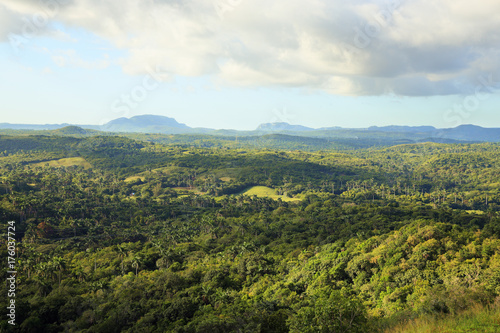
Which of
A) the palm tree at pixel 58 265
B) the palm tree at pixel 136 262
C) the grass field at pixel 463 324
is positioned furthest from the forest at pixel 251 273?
the palm tree at pixel 136 262

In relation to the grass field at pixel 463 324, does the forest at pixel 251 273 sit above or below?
below

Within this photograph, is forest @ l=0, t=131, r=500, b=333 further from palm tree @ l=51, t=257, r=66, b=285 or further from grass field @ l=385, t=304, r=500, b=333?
palm tree @ l=51, t=257, r=66, b=285

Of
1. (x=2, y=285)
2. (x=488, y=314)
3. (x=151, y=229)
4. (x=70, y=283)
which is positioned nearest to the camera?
(x=488, y=314)

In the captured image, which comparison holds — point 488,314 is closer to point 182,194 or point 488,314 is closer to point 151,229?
point 151,229

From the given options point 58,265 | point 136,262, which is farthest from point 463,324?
point 58,265

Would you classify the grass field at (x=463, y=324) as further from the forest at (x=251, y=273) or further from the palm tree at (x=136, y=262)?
the palm tree at (x=136, y=262)

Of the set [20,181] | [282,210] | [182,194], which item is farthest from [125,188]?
[282,210]

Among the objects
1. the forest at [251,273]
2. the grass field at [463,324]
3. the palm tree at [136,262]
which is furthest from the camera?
the palm tree at [136,262]

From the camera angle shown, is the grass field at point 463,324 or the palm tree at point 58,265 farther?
the palm tree at point 58,265

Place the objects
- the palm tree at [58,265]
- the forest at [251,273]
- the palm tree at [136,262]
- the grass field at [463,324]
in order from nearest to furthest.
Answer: the grass field at [463,324]
the forest at [251,273]
the palm tree at [58,265]
the palm tree at [136,262]

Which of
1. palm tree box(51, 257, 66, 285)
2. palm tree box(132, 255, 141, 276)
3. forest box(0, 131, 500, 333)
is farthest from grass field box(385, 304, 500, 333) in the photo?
palm tree box(51, 257, 66, 285)

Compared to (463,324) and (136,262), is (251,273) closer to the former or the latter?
(136,262)
